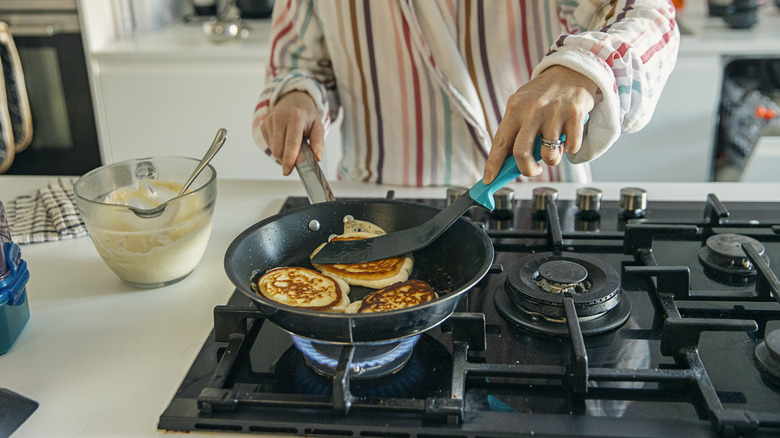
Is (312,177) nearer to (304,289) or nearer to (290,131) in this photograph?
(290,131)

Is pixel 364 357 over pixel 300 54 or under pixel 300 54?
under

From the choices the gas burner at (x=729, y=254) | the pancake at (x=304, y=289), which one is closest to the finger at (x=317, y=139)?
the pancake at (x=304, y=289)

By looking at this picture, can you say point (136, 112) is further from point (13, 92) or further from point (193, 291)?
point (193, 291)

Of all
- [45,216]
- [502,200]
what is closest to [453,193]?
[502,200]

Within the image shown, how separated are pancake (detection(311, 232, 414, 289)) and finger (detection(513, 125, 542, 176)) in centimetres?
19

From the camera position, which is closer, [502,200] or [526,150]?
[526,150]

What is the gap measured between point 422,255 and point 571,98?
260 mm

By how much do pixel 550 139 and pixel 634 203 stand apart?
338 mm

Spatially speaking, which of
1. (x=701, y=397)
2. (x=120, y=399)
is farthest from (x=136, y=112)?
(x=701, y=397)

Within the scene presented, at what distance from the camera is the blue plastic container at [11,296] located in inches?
30.1

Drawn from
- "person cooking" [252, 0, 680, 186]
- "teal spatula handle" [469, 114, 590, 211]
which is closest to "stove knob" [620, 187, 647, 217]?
"person cooking" [252, 0, 680, 186]

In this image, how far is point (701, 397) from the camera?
0.66 meters

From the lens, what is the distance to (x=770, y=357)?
2.33ft

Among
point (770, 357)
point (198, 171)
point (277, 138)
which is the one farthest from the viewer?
point (277, 138)
